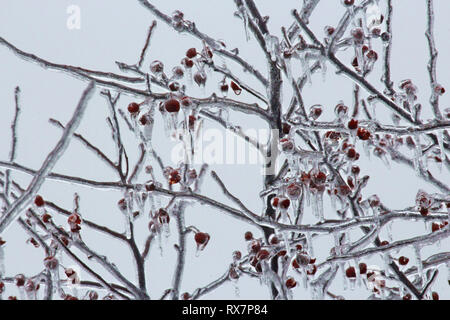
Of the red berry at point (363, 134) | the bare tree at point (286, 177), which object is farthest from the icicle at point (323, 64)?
the red berry at point (363, 134)

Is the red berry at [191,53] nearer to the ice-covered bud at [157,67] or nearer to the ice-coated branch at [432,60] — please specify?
the ice-covered bud at [157,67]

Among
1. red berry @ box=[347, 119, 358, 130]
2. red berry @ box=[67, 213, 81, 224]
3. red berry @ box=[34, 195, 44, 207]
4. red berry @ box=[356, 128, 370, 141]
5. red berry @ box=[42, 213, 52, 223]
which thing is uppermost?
red berry @ box=[347, 119, 358, 130]

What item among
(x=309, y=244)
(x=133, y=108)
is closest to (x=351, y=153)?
(x=309, y=244)

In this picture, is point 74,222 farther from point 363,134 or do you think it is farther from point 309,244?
point 363,134

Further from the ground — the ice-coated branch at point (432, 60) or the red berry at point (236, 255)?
the ice-coated branch at point (432, 60)

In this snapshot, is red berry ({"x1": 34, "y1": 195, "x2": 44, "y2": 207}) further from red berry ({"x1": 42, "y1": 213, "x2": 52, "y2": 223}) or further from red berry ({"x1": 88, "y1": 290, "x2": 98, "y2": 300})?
red berry ({"x1": 88, "y1": 290, "x2": 98, "y2": 300})

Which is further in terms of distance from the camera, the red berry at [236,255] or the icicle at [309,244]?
the red berry at [236,255]

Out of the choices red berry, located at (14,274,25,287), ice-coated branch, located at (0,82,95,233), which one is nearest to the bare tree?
red berry, located at (14,274,25,287)

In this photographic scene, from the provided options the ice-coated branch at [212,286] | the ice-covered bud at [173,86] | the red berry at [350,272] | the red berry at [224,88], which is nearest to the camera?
the red berry at [350,272]

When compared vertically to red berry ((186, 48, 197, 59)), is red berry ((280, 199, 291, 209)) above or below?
below

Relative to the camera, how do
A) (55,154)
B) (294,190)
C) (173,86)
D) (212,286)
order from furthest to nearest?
(212,286), (173,86), (294,190), (55,154)
